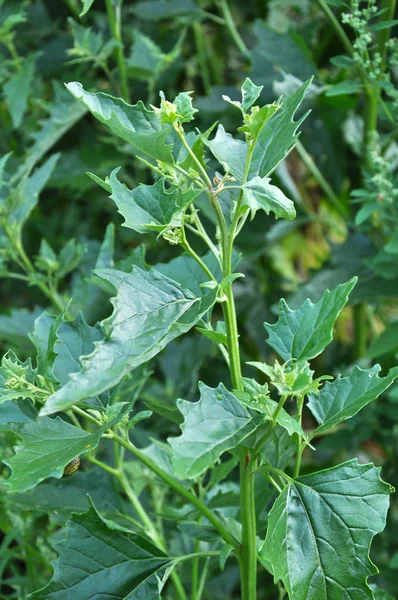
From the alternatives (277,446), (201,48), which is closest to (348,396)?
(277,446)

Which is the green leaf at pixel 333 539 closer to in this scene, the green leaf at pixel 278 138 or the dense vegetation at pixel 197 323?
the dense vegetation at pixel 197 323

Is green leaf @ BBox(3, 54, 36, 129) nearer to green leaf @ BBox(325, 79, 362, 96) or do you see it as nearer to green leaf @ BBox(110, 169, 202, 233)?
green leaf @ BBox(325, 79, 362, 96)

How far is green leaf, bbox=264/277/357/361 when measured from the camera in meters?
0.44

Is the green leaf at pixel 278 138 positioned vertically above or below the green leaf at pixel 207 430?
above

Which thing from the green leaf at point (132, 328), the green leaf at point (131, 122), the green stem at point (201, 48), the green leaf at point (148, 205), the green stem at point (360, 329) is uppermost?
the green leaf at point (131, 122)

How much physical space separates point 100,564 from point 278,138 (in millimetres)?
307

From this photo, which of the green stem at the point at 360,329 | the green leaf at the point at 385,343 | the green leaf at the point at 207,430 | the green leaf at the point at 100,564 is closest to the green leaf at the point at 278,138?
the green leaf at the point at 207,430

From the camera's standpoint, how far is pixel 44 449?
482 millimetres

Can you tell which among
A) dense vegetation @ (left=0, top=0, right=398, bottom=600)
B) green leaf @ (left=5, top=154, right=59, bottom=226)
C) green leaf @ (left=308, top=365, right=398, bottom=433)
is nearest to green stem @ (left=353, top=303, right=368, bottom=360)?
dense vegetation @ (left=0, top=0, right=398, bottom=600)

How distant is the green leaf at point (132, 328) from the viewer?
1.28ft

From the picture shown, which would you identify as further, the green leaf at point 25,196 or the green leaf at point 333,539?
the green leaf at point 25,196

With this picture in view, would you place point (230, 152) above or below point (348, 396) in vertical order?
above

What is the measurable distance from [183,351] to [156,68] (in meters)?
0.36

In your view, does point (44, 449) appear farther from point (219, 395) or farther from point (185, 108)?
point (185, 108)
